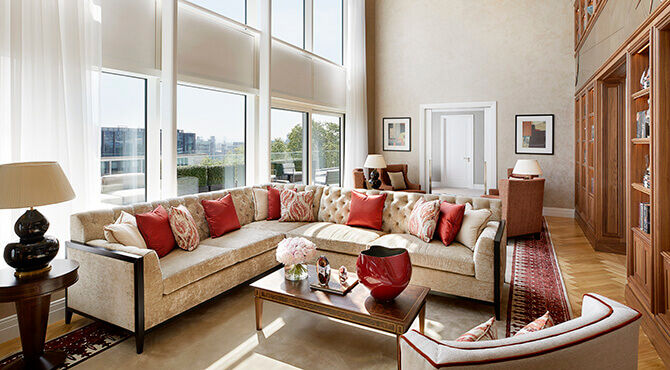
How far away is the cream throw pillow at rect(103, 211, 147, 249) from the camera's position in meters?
2.74

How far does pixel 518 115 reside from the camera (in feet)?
24.0

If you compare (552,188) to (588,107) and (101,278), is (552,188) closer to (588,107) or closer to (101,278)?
(588,107)

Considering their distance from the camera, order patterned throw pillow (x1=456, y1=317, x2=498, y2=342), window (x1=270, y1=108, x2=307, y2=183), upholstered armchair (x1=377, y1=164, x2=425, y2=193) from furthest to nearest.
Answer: upholstered armchair (x1=377, y1=164, x2=425, y2=193), window (x1=270, y1=108, x2=307, y2=183), patterned throw pillow (x1=456, y1=317, x2=498, y2=342)

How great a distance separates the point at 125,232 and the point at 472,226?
9.24 ft

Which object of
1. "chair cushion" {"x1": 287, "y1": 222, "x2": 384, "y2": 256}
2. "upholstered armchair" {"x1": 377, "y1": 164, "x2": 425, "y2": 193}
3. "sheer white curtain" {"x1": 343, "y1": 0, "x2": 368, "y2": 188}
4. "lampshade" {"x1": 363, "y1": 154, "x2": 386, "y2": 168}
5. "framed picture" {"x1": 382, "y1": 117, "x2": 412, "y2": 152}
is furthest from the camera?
"framed picture" {"x1": 382, "y1": 117, "x2": 412, "y2": 152}

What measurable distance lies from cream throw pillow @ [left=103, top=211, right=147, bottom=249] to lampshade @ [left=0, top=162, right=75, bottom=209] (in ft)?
1.82

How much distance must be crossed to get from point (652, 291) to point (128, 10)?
195 inches

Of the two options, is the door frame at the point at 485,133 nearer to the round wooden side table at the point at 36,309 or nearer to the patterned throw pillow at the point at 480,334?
the patterned throw pillow at the point at 480,334

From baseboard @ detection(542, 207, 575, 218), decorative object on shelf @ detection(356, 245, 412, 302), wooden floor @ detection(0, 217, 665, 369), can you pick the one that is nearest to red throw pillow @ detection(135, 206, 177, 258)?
wooden floor @ detection(0, 217, 665, 369)

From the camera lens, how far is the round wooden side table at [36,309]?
6.96ft

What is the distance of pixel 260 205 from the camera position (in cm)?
445

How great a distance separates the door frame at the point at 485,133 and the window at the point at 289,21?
3143 millimetres

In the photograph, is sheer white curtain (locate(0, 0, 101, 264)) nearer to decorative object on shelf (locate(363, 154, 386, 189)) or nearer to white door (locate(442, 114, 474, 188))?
decorative object on shelf (locate(363, 154, 386, 189))

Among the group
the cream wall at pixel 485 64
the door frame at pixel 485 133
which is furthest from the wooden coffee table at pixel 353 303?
the cream wall at pixel 485 64
